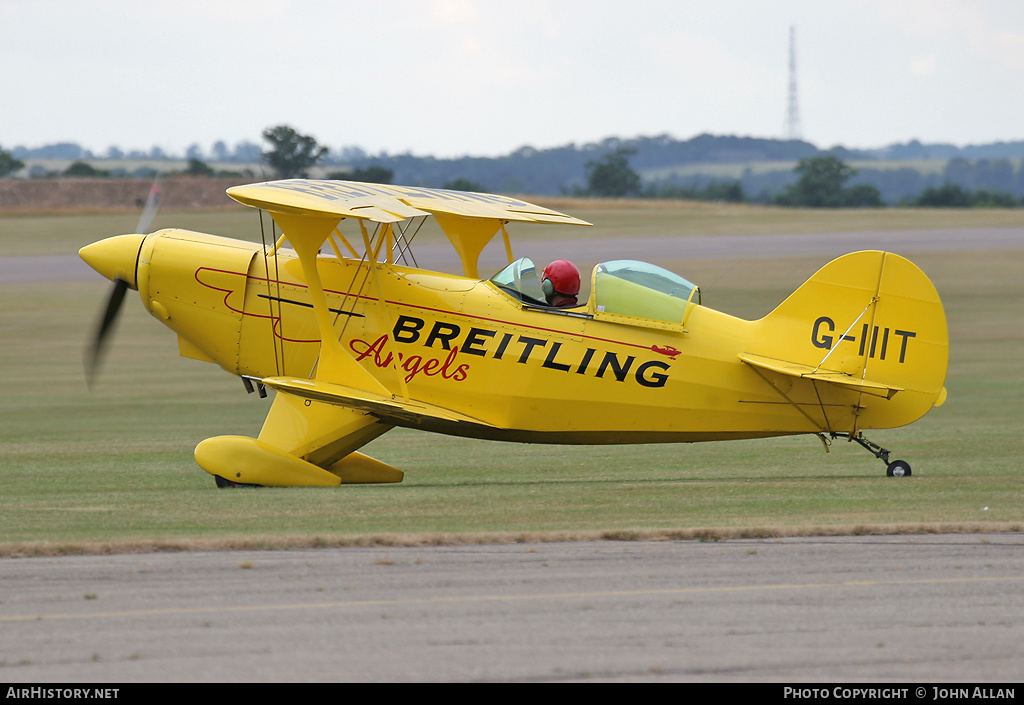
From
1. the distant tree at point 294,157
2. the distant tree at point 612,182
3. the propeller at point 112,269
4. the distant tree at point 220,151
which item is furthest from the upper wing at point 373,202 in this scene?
the distant tree at point 220,151

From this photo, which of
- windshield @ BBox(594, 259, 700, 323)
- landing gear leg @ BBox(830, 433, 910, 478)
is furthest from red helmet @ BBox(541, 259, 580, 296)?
landing gear leg @ BBox(830, 433, 910, 478)

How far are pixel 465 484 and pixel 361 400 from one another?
4.46ft

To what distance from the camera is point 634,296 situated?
11.9 metres

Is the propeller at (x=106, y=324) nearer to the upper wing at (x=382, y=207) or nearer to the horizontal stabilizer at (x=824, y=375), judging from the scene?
the upper wing at (x=382, y=207)

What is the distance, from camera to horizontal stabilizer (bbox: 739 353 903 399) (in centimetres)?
1160

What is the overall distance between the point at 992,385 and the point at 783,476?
458 inches

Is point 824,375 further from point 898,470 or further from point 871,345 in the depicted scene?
point 898,470

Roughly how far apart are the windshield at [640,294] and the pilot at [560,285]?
0.97ft

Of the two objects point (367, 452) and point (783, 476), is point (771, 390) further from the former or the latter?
point (367, 452)

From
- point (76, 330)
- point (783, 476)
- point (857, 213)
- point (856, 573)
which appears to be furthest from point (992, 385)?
point (857, 213)

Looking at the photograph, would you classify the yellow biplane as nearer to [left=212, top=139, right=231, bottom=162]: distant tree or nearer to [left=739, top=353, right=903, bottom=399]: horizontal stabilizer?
[left=739, top=353, right=903, bottom=399]: horizontal stabilizer

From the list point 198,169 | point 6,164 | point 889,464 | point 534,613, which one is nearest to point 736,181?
point 198,169

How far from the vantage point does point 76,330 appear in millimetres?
31750
